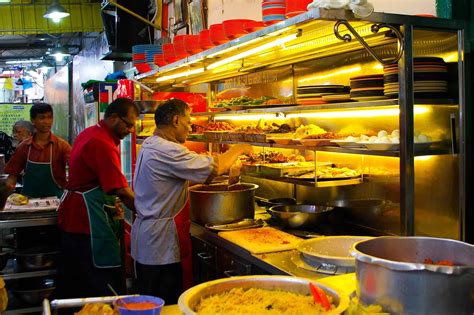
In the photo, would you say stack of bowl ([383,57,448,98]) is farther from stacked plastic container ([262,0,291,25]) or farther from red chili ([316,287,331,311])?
red chili ([316,287,331,311])

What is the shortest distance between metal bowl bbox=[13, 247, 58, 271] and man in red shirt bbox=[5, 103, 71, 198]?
110 centimetres

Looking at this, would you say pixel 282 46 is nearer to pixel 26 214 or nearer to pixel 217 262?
pixel 217 262

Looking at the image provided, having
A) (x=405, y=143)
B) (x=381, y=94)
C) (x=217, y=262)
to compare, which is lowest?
(x=217, y=262)

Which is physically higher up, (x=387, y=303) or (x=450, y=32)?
(x=450, y=32)

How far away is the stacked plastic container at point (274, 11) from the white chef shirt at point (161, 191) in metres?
1.06

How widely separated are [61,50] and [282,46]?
42.6 ft

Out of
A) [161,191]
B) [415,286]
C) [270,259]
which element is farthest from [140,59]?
[415,286]

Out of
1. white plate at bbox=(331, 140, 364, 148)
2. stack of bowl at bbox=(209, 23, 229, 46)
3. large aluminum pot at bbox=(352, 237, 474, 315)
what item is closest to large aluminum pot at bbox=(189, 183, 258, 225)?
white plate at bbox=(331, 140, 364, 148)

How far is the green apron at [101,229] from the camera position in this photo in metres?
4.70

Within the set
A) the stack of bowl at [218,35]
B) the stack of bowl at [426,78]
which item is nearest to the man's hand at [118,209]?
the stack of bowl at [218,35]

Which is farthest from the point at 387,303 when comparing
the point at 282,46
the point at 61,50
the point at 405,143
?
the point at 61,50

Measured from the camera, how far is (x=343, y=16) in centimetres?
294

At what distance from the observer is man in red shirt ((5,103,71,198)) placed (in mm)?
6117

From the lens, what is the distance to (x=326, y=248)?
3.23 metres
